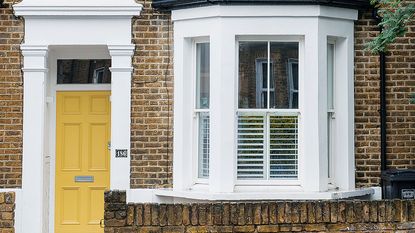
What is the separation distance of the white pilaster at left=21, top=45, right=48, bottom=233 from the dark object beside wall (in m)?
4.96

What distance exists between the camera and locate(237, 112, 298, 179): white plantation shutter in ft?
34.2

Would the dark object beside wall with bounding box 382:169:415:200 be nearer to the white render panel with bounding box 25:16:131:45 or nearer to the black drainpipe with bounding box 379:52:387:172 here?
the black drainpipe with bounding box 379:52:387:172

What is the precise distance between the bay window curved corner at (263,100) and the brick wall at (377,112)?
0.60ft

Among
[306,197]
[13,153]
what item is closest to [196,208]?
[306,197]

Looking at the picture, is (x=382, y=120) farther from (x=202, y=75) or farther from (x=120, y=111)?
(x=120, y=111)

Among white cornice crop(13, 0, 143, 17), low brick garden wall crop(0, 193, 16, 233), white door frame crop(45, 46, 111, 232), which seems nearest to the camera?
low brick garden wall crop(0, 193, 16, 233)

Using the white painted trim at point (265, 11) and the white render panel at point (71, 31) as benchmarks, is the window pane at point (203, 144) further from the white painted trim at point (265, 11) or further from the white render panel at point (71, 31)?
the white render panel at point (71, 31)

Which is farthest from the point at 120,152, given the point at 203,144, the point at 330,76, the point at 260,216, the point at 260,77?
the point at 260,216

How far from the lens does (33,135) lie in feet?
35.0

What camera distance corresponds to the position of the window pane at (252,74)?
10.4 meters

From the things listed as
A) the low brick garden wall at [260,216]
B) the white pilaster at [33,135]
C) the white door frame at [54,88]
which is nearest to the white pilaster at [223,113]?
the white door frame at [54,88]

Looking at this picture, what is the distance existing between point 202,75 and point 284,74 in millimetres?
1190

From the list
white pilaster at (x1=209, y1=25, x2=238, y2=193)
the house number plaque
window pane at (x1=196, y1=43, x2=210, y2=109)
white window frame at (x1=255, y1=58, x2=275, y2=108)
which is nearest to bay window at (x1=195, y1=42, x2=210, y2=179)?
window pane at (x1=196, y1=43, x2=210, y2=109)

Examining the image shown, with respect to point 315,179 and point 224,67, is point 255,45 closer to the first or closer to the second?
point 224,67
